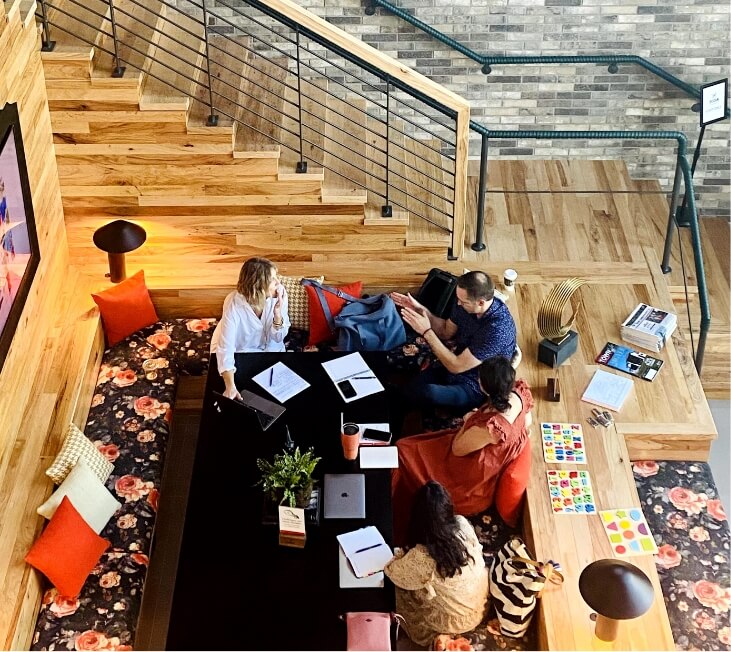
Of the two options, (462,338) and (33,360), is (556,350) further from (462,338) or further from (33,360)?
(33,360)

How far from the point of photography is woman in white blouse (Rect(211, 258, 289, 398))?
201 inches

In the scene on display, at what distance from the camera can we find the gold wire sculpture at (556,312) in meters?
5.46

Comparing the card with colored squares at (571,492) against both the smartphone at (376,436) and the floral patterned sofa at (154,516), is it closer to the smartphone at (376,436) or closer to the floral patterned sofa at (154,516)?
the floral patterned sofa at (154,516)

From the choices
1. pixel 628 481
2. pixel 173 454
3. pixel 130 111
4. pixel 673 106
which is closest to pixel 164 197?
pixel 130 111

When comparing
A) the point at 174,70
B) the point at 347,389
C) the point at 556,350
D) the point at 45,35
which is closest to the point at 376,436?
the point at 347,389

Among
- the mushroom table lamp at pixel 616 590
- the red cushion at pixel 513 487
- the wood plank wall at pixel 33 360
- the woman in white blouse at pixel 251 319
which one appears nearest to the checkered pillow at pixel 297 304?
Result: the woman in white blouse at pixel 251 319

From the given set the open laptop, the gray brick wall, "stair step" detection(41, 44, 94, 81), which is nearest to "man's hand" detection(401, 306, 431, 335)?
the open laptop

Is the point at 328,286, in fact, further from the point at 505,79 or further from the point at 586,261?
the point at 505,79

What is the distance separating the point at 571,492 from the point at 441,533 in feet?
3.46

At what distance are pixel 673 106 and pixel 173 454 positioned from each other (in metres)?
4.24

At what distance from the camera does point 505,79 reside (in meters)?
7.11

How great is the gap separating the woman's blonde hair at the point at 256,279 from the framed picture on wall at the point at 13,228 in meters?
1.09

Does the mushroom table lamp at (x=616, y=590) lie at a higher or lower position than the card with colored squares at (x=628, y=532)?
higher

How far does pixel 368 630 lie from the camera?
3998 millimetres
